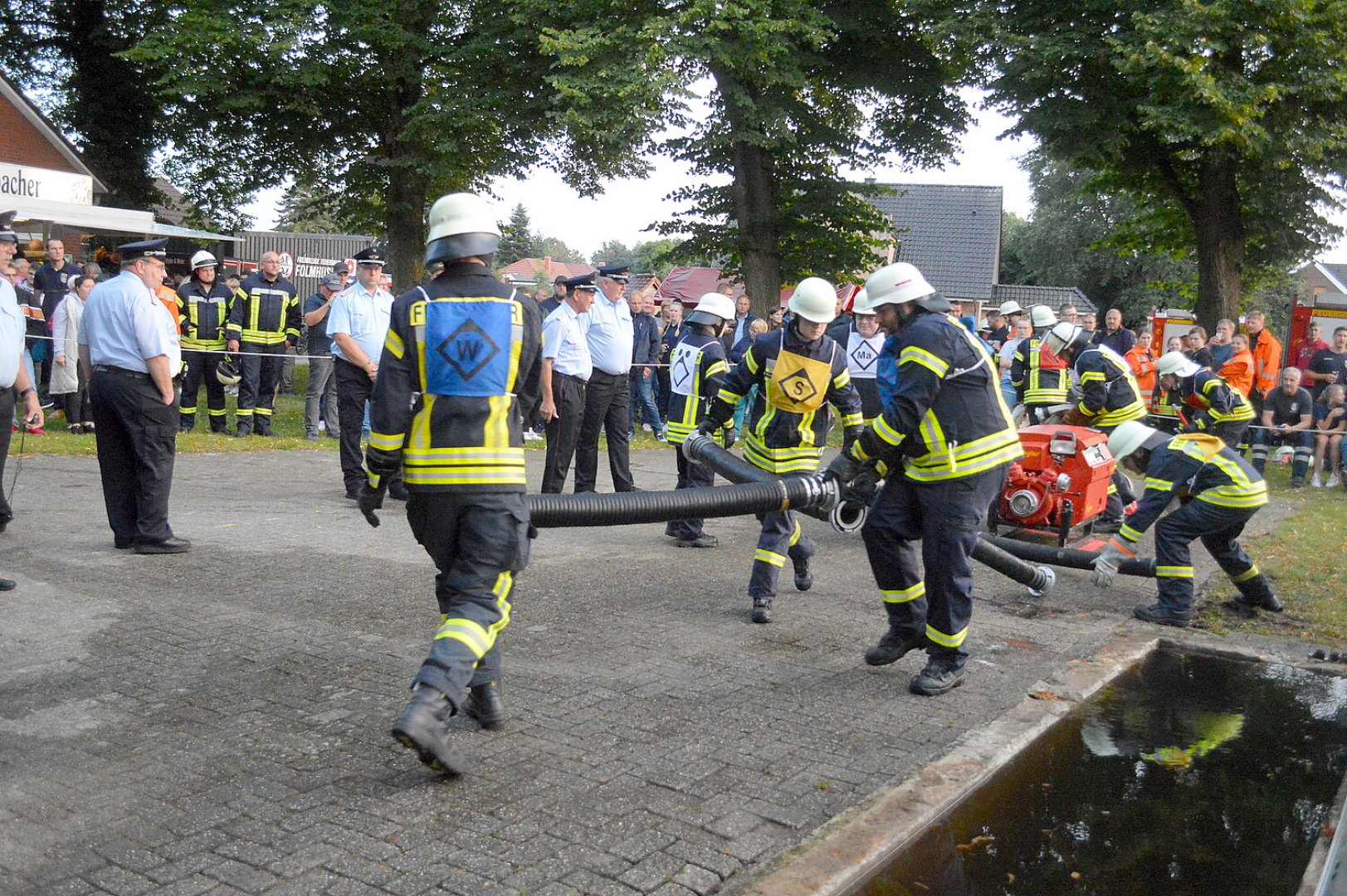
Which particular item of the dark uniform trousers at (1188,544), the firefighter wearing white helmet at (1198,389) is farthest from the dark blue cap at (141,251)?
the firefighter wearing white helmet at (1198,389)

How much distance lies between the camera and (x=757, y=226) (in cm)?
2198

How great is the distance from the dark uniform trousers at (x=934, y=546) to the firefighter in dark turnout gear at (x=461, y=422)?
6.72 feet

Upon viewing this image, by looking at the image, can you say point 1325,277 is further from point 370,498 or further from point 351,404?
point 370,498

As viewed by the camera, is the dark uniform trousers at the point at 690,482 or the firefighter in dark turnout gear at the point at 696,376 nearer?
the firefighter in dark turnout gear at the point at 696,376

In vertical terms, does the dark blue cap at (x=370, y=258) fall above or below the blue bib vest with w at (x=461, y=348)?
above

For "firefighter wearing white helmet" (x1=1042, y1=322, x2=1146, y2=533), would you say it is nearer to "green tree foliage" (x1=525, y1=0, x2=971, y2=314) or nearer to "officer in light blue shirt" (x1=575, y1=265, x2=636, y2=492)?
"officer in light blue shirt" (x1=575, y1=265, x2=636, y2=492)

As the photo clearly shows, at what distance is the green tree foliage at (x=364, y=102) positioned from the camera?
21.9 m

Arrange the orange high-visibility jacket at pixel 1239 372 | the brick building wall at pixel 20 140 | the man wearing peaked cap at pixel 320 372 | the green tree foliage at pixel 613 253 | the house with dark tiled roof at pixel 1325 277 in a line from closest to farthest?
the man wearing peaked cap at pixel 320 372, the orange high-visibility jacket at pixel 1239 372, the brick building wall at pixel 20 140, the house with dark tiled roof at pixel 1325 277, the green tree foliage at pixel 613 253

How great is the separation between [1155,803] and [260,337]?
39.7 ft

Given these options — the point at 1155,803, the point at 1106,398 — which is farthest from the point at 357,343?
the point at 1155,803

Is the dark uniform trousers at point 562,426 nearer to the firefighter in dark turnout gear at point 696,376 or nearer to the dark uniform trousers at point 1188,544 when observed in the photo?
the firefighter in dark turnout gear at point 696,376

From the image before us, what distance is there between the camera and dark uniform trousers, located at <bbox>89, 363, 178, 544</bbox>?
7352mm

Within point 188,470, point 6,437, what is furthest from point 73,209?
point 6,437

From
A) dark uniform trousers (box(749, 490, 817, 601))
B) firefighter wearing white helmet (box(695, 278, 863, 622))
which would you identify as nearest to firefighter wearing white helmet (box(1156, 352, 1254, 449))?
firefighter wearing white helmet (box(695, 278, 863, 622))
